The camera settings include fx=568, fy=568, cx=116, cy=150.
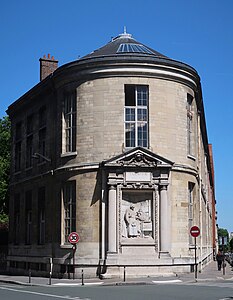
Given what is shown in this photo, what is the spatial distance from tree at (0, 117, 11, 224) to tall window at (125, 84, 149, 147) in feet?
81.8

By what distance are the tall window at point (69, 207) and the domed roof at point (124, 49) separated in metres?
7.50

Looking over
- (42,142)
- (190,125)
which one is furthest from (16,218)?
(190,125)

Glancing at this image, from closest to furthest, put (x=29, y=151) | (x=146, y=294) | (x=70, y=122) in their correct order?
(x=146, y=294) < (x=70, y=122) < (x=29, y=151)

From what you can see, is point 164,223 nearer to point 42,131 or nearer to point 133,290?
point 133,290

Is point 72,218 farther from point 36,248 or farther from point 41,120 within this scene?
point 41,120

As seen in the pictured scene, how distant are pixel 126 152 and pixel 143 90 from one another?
12.8ft

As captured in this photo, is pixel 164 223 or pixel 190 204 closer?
pixel 164 223

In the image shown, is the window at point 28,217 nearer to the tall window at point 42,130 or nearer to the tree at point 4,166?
the tall window at point 42,130

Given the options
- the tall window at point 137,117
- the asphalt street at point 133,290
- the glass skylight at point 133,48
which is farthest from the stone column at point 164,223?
the glass skylight at point 133,48

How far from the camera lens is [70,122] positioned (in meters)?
32.8

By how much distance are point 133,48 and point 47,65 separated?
35.0ft

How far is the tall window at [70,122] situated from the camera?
32.5m

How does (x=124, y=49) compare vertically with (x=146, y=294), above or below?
above

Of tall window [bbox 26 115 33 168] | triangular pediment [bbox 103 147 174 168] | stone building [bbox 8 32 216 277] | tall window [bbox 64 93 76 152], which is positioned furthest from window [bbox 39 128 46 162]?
triangular pediment [bbox 103 147 174 168]
